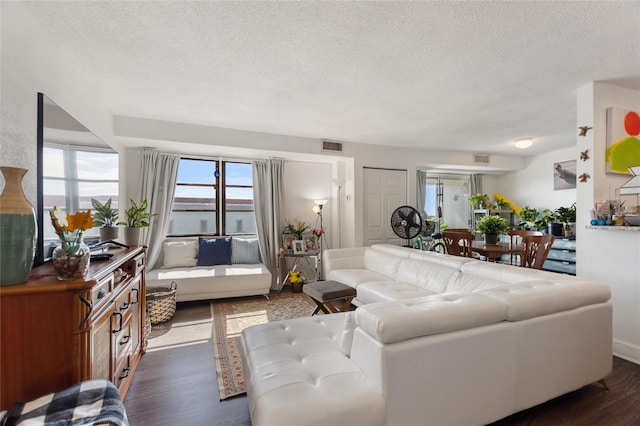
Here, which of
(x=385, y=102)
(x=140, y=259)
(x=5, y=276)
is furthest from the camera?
(x=385, y=102)

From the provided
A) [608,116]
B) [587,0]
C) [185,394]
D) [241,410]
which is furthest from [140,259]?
[608,116]

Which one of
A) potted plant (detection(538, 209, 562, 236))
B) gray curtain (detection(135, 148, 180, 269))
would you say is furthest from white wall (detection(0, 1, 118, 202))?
potted plant (detection(538, 209, 562, 236))

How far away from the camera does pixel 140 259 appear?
2.31 metres

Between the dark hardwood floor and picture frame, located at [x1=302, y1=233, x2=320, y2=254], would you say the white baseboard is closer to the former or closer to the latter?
the dark hardwood floor

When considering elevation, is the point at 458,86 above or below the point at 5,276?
above

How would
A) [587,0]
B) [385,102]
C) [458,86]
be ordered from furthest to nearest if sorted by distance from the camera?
[385,102] < [458,86] < [587,0]

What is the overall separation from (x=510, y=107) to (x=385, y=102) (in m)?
1.45

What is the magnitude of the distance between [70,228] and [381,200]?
4.26 metres

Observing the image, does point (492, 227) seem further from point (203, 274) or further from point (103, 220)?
point (103, 220)

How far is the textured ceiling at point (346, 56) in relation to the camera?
1.56 m

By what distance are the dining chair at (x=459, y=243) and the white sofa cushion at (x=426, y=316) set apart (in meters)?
2.26

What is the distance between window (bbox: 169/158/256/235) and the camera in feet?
14.1

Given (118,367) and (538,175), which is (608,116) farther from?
(118,367)

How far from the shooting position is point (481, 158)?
17.8ft
